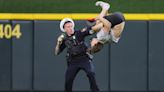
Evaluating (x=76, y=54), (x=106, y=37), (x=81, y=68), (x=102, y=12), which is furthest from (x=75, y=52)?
(x=102, y=12)

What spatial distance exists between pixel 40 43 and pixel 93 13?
1.05m

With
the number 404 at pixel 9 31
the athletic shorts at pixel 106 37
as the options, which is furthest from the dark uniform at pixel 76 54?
the number 404 at pixel 9 31

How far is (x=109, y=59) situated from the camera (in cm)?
1207

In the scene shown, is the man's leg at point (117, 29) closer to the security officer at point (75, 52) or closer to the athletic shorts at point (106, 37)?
the athletic shorts at point (106, 37)

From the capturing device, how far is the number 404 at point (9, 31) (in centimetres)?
1204

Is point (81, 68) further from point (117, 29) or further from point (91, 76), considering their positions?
point (117, 29)

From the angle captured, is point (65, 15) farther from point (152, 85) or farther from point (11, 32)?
point (152, 85)
